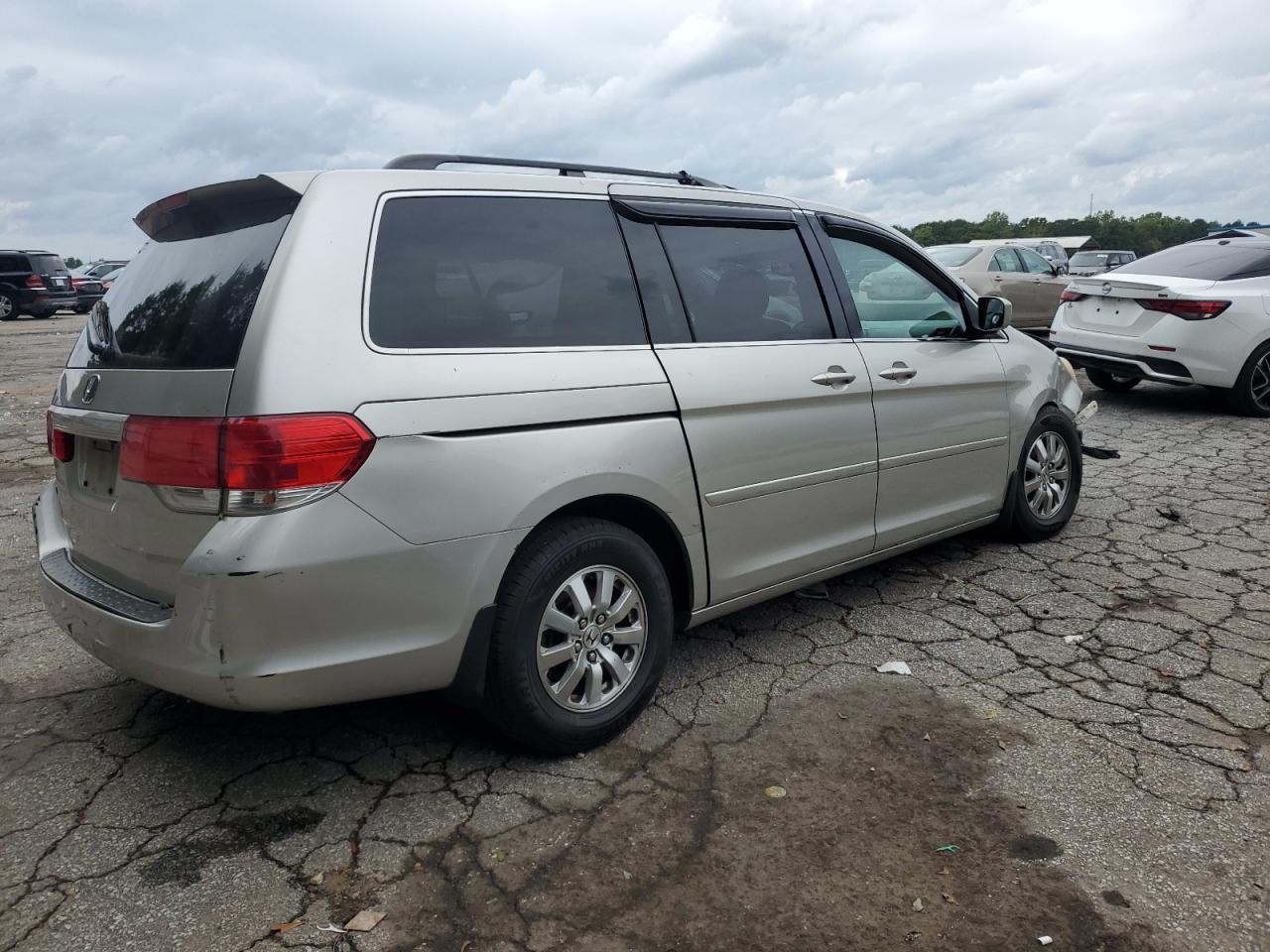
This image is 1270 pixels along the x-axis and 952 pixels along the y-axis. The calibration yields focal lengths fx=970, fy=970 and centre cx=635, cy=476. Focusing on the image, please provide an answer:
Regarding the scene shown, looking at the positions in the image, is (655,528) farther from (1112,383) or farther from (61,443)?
(1112,383)

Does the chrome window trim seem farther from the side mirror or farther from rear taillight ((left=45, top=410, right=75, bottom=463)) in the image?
the side mirror

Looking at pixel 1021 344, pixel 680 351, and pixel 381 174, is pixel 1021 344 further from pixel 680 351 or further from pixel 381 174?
pixel 381 174

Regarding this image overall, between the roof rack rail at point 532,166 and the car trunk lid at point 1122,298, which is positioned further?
the car trunk lid at point 1122,298

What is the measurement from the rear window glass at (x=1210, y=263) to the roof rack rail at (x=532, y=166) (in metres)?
6.96

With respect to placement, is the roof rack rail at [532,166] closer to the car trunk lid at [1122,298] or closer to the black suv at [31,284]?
the car trunk lid at [1122,298]

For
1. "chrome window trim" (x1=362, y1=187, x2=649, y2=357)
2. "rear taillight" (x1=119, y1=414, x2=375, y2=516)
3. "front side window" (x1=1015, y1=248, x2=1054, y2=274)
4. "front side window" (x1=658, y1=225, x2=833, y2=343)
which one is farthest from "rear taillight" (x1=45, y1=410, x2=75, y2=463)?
"front side window" (x1=1015, y1=248, x2=1054, y2=274)

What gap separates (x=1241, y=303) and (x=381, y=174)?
8.24 meters

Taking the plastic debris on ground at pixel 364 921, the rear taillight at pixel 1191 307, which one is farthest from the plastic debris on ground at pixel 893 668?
the rear taillight at pixel 1191 307

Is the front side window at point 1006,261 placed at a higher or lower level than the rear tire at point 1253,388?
higher

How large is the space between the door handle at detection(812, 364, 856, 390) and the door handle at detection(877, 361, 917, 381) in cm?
23

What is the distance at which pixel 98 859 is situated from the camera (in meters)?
2.52

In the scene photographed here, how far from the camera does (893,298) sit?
14.1 feet

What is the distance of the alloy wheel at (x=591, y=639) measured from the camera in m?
2.90

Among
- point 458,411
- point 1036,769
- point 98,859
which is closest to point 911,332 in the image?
point 1036,769
